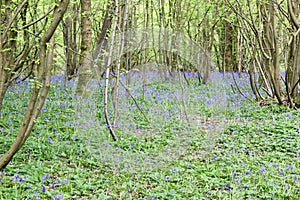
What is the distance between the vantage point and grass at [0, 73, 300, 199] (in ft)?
12.1

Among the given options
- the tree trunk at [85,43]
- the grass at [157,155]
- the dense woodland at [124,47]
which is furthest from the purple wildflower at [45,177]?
the tree trunk at [85,43]

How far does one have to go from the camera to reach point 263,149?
5301 millimetres

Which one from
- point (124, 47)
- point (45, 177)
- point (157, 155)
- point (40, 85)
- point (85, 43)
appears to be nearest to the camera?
point (40, 85)

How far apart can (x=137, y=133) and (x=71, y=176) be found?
7.03 feet

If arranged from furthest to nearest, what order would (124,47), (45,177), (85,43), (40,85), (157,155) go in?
(85,43)
(124,47)
(157,155)
(45,177)
(40,85)

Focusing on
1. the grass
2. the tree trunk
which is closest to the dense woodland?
the tree trunk

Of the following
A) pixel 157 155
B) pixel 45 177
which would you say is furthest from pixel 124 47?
pixel 45 177

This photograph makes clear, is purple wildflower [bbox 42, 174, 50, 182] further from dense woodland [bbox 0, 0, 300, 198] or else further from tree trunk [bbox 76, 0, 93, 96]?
tree trunk [bbox 76, 0, 93, 96]

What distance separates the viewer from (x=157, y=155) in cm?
492

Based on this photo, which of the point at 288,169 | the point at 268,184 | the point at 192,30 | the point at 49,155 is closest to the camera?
the point at 268,184

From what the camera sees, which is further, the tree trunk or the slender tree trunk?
the tree trunk

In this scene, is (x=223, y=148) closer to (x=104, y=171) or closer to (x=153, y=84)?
(x=104, y=171)

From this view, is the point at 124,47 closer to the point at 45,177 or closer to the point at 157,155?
the point at 157,155

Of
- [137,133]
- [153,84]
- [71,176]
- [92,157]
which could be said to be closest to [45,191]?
[71,176]
